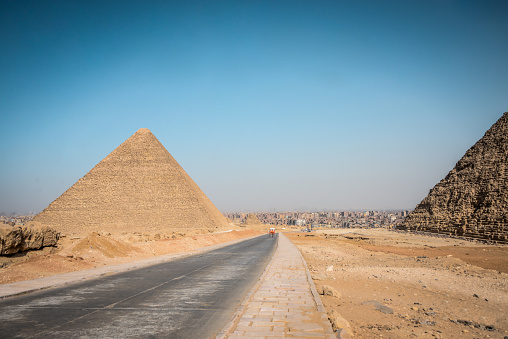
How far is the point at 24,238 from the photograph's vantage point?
14125mm

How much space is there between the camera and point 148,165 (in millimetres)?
85562

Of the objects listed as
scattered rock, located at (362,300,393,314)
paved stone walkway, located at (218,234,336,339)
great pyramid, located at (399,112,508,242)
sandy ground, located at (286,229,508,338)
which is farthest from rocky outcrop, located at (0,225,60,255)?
great pyramid, located at (399,112,508,242)

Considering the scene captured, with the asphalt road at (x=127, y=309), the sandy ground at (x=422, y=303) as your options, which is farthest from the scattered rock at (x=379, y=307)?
the asphalt road at (x=127, y=309)

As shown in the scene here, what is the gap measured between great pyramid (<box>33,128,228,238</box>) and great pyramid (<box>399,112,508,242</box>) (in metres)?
44.1

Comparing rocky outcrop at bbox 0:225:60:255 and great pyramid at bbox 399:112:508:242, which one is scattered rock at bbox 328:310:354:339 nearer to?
rocky outcrop at bbox 0:225:60:255

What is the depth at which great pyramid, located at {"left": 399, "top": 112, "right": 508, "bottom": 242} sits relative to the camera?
41.4 meters

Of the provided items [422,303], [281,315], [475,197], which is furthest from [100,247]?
[475,197]

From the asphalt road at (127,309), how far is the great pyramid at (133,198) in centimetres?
6071

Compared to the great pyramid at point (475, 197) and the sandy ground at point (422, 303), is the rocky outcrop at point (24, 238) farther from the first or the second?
the great pyramid at point (475, 197)

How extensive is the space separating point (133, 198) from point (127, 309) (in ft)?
252

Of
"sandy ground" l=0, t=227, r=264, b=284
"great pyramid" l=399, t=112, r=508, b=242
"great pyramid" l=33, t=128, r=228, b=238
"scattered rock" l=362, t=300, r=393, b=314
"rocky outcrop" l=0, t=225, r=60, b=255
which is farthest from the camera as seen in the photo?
"great pyramid" l=33, t=128, r=228, b=238

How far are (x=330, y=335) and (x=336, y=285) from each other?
5604mm

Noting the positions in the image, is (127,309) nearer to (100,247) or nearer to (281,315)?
(281,315)

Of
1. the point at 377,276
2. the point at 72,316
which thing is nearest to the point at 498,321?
the point at 377,276
